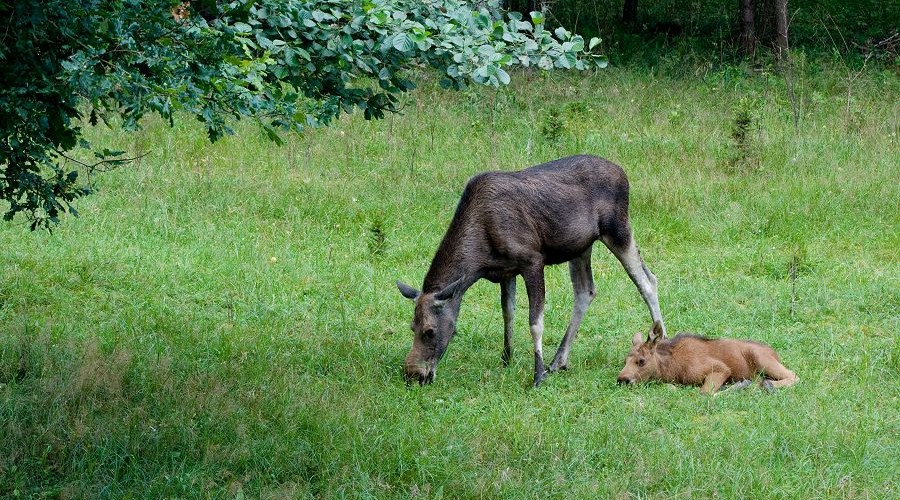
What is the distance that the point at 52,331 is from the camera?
356 inches

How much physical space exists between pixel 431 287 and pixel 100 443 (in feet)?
10.3

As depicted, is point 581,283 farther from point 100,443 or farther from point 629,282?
point 100,443

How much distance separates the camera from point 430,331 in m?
8.80

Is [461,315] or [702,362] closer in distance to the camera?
[702,362]

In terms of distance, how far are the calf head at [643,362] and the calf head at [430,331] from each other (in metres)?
1.42

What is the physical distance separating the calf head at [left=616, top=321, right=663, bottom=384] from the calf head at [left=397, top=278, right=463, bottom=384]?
1424mm

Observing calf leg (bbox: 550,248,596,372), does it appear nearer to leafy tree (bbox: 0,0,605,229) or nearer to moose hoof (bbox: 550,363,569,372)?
moose hoof (bbox: 550,363,569,372)

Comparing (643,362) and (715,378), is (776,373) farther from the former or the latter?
(643,362)

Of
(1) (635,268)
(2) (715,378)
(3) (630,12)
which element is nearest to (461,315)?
(1) (635,268)

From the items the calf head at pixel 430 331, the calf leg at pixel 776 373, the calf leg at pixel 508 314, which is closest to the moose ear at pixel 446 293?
the calf head at pixel 430 331

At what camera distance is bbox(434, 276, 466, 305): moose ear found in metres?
8.79

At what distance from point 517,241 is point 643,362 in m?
1.42

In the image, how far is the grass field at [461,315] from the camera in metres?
6.76

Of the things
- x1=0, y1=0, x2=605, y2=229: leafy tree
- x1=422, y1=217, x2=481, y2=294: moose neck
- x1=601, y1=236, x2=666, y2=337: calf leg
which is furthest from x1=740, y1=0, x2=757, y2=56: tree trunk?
x1=0, y1=0, x2=605, y2=229: leafy tree
